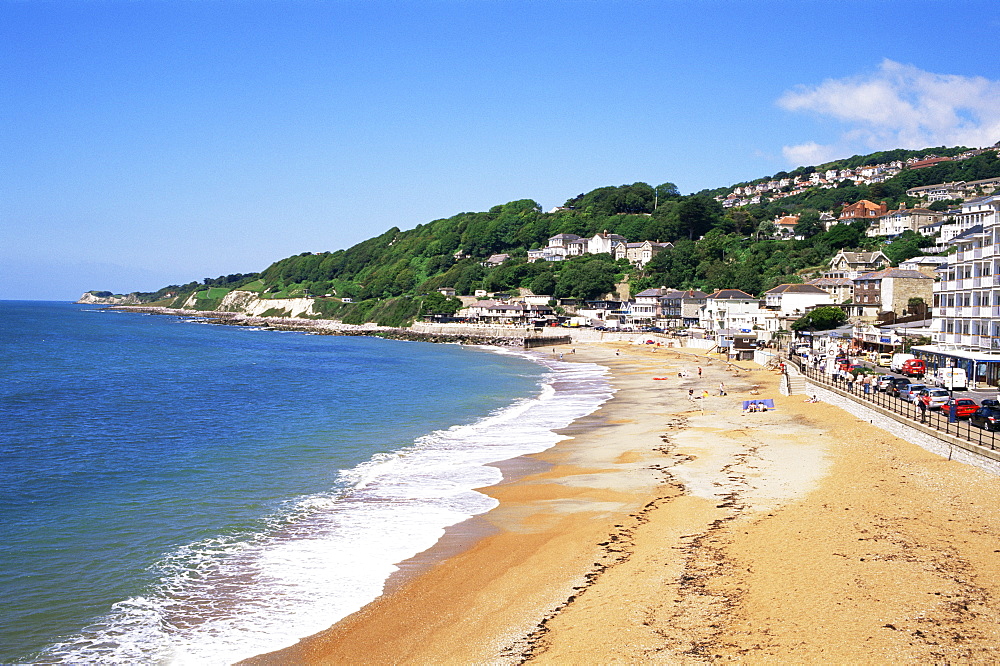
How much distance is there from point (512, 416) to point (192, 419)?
1420 centimetres

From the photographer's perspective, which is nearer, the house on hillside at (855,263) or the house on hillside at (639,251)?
the house on hillside at (855,263)

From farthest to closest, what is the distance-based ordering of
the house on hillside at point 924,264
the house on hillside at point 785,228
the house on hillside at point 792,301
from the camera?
the house on hillside at point 785,228, the house on hillside at point 792,301, the house on hillside at point 924,264

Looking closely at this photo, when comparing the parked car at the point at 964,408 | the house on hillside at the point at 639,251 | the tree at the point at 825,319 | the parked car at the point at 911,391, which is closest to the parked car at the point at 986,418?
the parked car at the point at 964,408

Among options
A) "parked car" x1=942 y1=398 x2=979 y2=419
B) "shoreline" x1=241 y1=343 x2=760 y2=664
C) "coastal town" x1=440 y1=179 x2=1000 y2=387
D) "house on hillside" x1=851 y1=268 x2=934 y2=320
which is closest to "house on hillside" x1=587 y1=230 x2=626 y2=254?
"coastal town" x1=440 y1=179 x2=1000 y2=387

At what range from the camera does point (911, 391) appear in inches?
1056

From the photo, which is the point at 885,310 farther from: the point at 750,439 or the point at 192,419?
the point at 192,419

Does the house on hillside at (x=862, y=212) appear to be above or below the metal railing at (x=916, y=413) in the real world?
above

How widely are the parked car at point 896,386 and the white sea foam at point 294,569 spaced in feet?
53.6

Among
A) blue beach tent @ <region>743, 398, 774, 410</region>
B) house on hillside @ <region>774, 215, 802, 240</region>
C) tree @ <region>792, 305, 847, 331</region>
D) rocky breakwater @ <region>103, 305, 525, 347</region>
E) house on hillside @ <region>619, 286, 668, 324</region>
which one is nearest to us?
blue beach tent @ <region>743, 398, 774, 410</region>

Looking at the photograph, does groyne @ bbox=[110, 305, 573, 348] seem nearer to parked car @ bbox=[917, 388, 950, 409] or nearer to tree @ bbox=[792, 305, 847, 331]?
tree @ bbox=[792, 305, 847, 331]

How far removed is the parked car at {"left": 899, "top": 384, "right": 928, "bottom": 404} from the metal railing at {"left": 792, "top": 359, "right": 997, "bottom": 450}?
1.01 feet

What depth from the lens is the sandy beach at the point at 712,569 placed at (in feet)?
32.3

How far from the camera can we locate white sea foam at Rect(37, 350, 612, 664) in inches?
429

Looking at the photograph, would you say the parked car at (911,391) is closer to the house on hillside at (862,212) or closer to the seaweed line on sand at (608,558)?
the seaweed line on sand at (608,558)
